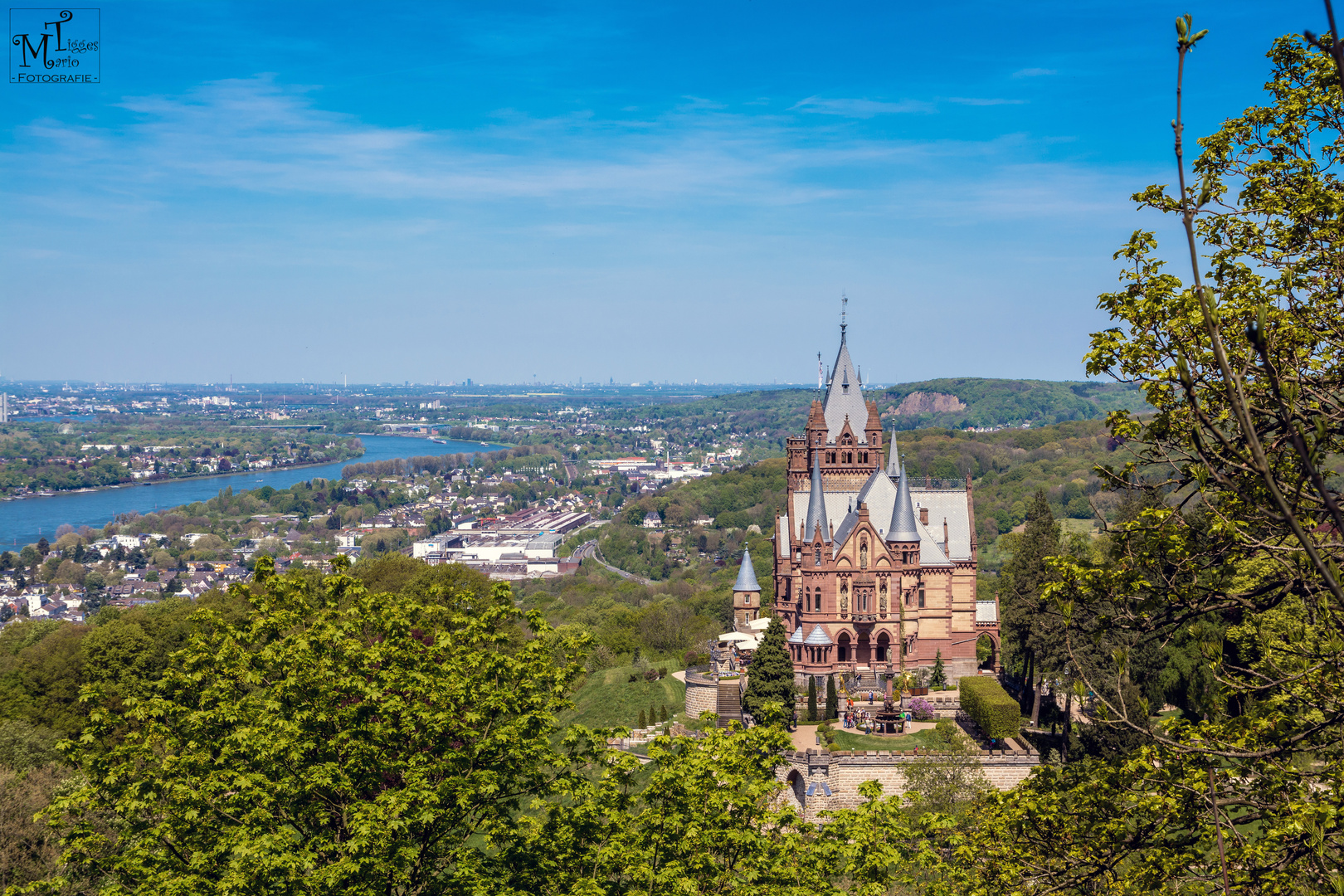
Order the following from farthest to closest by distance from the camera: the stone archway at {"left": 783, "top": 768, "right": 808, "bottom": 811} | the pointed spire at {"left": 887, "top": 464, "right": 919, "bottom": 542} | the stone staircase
Answer: the pointed spire at {"left": 887, "top": 464, "right": 919, "bottom": 542} < the stone staircase < the stone archway at {"left": 783, "top": 768, "right": 808, "bottom": 811}

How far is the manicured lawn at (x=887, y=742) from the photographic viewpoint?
47.8 m

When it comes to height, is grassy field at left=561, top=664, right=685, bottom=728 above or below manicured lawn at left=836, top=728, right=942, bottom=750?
below

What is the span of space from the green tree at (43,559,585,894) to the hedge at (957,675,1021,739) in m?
30.9

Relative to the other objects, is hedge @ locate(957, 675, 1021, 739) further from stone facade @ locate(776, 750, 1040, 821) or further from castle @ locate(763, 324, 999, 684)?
castle @ locate(763, 324, 999, 684)

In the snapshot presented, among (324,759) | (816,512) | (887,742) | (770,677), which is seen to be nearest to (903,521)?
(816,512)

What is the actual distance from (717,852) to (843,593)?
3771 centimetres

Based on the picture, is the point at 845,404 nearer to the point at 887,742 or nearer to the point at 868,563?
the point at 868,563

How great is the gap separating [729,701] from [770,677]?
16.7ft

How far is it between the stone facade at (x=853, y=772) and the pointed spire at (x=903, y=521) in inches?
580

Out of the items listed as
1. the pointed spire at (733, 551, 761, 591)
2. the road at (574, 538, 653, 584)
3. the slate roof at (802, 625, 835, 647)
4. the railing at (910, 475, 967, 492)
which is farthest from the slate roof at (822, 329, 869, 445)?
the road at (574, 538, 653, 584)

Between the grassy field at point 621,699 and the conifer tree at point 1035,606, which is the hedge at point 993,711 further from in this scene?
the grassy field at point 621,699

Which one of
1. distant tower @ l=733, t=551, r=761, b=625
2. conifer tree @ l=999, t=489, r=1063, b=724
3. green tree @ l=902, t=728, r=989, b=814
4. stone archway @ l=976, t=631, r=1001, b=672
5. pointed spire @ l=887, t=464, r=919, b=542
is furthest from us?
distant tower @ l=733, t=551, r=761, b=625

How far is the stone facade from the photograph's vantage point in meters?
44.7

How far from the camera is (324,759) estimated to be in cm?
2178
